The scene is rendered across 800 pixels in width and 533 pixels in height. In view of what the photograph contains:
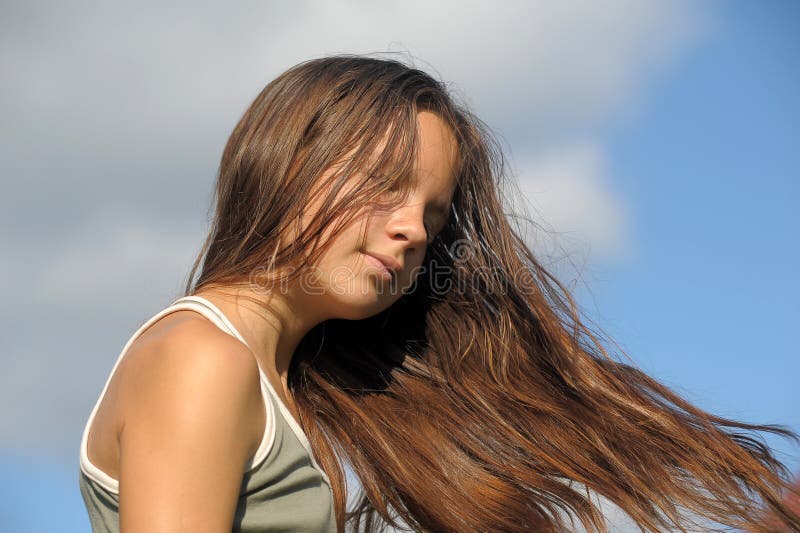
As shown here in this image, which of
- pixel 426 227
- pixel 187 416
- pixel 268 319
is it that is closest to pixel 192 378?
pixel 187 416

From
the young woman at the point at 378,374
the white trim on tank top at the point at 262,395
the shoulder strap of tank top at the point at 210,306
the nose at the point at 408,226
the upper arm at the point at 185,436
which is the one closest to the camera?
the upper arm at the point at 185,436

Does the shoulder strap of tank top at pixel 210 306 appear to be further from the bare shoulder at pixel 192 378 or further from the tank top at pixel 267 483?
the bare shoulder at pixel 192 378

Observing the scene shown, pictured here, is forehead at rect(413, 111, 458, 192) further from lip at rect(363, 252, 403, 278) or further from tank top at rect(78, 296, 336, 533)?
tank top at rect(78, 296, 336, 533)

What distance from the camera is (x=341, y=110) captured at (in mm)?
2637

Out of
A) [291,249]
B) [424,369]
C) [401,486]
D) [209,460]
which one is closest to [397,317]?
[424,369]

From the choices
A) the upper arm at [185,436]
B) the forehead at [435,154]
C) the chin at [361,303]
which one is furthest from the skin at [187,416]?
the forehead at [435,154]

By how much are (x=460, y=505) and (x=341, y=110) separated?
130 cm

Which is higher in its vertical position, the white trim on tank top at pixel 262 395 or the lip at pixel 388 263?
the lip at pixel 388 263

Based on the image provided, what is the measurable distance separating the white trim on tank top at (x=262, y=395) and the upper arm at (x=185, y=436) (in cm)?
14

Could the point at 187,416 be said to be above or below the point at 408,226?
below

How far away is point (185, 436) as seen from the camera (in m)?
1.81

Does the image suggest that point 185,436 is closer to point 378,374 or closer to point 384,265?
point 384,265

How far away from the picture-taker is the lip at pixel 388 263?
257 cm

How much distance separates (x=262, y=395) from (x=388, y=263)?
0.62 meters
